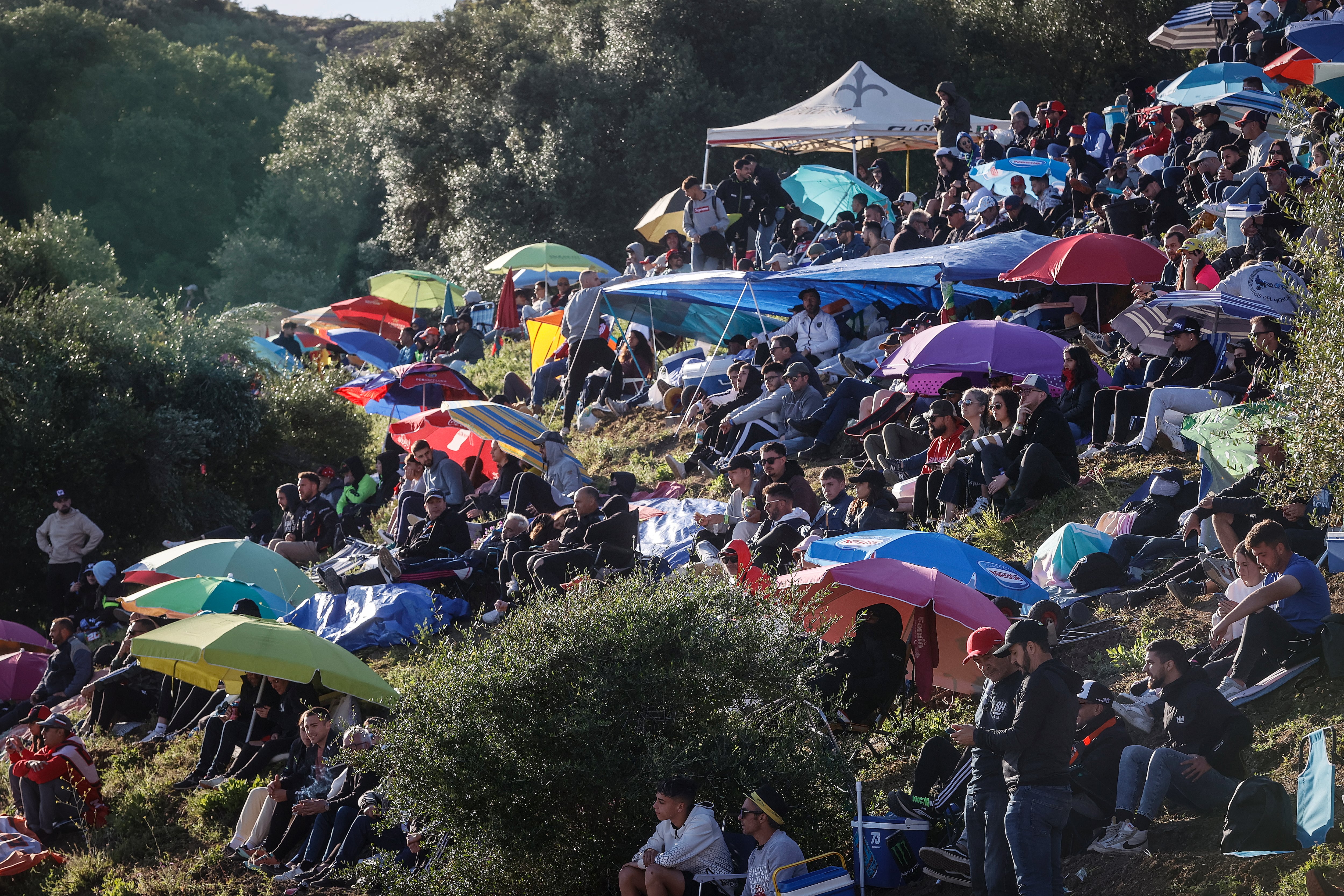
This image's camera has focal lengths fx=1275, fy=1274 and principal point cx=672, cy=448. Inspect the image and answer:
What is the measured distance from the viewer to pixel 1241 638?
8.29 m

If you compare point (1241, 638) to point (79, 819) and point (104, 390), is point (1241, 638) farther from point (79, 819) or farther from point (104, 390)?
point (104, 390)

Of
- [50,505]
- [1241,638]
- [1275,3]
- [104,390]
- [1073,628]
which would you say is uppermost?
[1275,3]

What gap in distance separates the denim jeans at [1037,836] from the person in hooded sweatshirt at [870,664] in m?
2.98

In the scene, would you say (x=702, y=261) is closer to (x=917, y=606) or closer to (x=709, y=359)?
(x=709, y=359)

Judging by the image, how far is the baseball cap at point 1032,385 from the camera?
12.1m

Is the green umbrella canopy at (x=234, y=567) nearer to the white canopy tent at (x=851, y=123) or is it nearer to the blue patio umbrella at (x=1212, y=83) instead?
the white canopy tent at (x=851, y=123)

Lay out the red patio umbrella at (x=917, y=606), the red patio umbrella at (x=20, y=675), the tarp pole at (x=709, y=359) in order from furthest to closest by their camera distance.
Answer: the tarp pole at (x=709, y=359) < the red patio umbrella at (x=20, y=675) < the red patio umbrella at (x=917, y=606)

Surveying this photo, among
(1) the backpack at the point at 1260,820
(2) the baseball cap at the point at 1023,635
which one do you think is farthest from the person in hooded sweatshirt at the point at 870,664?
(1) the backpack at the point at 1260,820

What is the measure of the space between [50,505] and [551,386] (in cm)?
803

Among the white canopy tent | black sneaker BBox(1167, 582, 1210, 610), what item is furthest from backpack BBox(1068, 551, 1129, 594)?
the white canopy tent

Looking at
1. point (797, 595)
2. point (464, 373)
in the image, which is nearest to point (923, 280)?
point (797, 595)

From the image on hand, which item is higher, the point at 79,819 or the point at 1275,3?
the point at 1275,3

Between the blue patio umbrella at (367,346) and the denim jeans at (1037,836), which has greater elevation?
the denim jeans at (1037,836)

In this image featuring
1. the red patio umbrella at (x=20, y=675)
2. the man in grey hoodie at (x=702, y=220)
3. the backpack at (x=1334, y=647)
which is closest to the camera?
the backpack at (x=1334, y=647)
